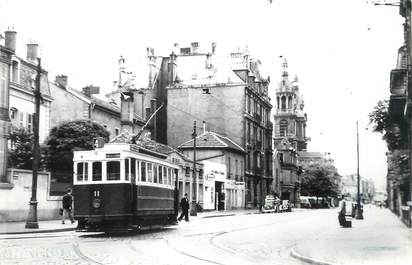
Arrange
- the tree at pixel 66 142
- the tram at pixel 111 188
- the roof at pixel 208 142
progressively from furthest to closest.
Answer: the roof at pixel 208 142, the tree at pixel 66 142, the tram at pixel 111 188

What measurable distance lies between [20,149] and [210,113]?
3234cm

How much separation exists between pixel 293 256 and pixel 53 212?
64.7 ft

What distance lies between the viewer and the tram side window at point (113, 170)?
20.9 meters

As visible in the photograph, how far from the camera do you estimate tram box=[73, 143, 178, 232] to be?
67.7 ft

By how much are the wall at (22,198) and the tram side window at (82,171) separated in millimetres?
7923

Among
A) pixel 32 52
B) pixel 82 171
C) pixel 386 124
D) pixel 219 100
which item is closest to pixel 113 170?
pixel 82 171

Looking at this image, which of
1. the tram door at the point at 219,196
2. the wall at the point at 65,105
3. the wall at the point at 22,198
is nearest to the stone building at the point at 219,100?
the tram door at the point at 219,196

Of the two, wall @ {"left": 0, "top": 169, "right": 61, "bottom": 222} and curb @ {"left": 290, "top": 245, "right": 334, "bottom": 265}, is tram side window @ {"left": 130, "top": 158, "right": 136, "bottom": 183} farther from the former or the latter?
wall @ {"left": 0, "top": 169, "right": 61, "bottom": 222}

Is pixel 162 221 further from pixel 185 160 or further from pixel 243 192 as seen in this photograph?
pixel 243 192

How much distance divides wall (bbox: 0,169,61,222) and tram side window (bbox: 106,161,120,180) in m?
8.99

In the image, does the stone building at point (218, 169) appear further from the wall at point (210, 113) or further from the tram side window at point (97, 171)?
the tram side window at point (97, 171)

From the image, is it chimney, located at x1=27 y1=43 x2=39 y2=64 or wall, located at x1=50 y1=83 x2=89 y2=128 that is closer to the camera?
chimney, located at x1=27 y1=43 x2=39 y2=64

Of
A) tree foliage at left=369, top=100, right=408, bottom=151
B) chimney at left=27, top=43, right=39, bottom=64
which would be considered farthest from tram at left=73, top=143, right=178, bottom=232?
chimney at left=27, top=43, right=39, bottom=64

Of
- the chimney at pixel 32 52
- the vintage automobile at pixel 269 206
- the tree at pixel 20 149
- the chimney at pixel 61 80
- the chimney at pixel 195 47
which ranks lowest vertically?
the vintage automobile at pixel 269 206
